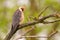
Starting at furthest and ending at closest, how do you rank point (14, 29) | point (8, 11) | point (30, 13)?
point (8, 11) → point (30, 13) → point (14, 29)

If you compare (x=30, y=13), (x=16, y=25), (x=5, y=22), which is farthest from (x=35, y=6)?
(x=16, y=25)

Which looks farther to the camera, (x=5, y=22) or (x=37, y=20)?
(x=5, y=22)

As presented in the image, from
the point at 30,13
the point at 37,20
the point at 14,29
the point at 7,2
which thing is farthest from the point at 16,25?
the point at 7,2

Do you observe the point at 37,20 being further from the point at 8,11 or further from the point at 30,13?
the point at 8,11

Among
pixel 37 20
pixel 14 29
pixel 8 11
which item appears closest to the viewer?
pixel 37 20

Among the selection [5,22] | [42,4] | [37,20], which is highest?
[42,4]

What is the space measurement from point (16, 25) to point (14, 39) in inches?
5.6

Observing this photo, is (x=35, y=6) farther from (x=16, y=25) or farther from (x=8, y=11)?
(x=16, y=25)

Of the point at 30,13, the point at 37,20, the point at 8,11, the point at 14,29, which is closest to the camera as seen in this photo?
the point at 37,20

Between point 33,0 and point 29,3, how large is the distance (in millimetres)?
140

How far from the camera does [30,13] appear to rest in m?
6.95

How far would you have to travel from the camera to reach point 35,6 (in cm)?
706

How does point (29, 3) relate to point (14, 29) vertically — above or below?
above

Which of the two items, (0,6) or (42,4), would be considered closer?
(42,4)
